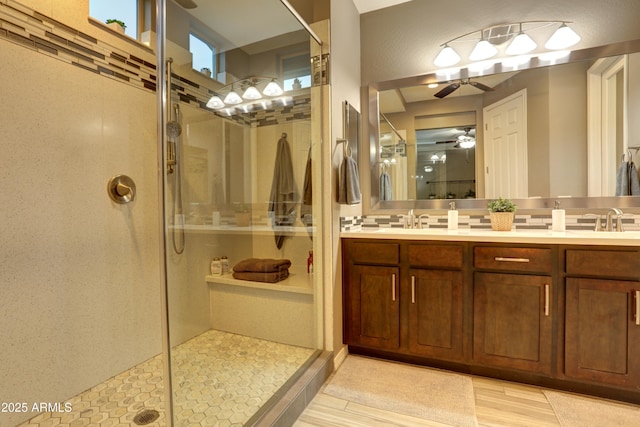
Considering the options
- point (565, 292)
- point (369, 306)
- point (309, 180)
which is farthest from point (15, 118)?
point (565, 292)

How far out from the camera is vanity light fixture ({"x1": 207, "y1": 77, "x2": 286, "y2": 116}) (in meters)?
1.94

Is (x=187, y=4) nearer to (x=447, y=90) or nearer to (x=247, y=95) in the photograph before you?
(x=247, y=95)

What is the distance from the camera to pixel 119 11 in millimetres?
1961

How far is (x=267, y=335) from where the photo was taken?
200cm

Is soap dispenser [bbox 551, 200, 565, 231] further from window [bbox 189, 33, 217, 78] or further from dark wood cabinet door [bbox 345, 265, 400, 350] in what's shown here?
window [bbox 189, 33, 217, 78]

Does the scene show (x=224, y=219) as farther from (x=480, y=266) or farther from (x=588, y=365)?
(x=588, y=365)

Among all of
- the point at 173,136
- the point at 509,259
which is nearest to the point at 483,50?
the point at 509,259

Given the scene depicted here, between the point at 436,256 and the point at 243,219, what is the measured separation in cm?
126

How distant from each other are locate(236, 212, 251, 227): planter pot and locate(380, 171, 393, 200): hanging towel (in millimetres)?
1144

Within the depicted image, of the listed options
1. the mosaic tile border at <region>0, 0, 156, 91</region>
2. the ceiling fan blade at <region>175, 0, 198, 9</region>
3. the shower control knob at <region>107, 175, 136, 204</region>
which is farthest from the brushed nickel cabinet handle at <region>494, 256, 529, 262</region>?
the mosaic tile border at <region>0, 0, 156, 91</region>

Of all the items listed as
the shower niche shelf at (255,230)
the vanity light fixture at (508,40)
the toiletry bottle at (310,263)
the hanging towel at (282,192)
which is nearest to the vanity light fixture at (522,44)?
the vanity light fixture at (508,40)

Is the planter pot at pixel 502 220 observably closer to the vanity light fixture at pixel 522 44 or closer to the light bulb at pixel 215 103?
the vanity light fixture at pixel 522 44

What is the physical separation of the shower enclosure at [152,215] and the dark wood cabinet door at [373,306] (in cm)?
26

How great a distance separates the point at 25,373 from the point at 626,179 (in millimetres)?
3596
